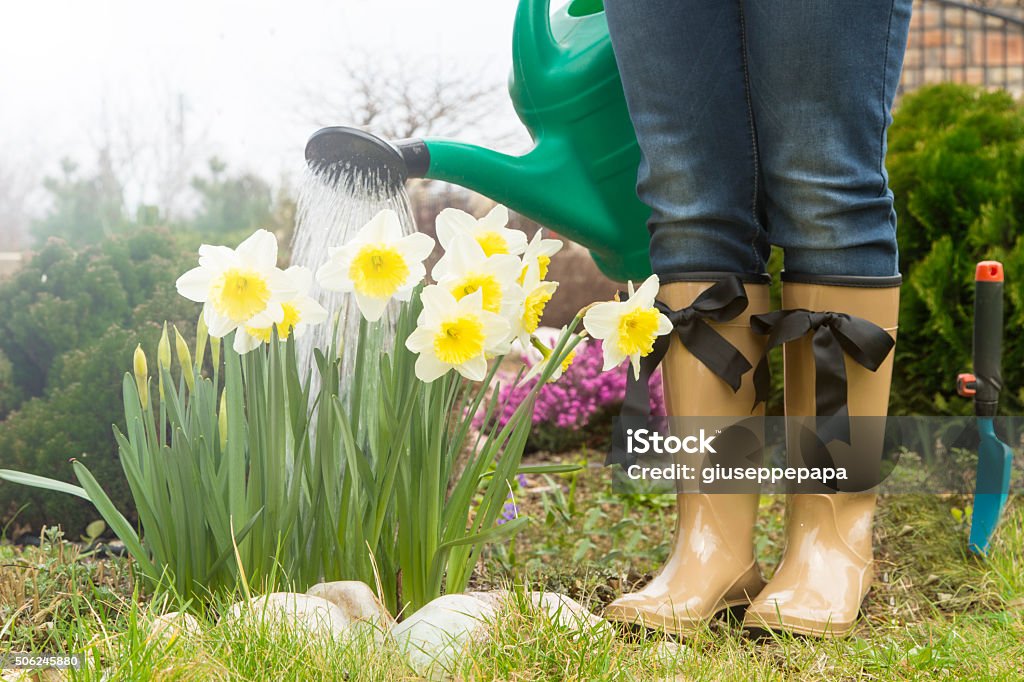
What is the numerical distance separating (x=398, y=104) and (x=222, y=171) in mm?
4593

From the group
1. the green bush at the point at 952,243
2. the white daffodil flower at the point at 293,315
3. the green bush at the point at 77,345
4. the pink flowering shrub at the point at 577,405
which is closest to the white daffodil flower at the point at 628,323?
the white daffodil flower at the point at 293,315

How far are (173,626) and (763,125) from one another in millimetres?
1003

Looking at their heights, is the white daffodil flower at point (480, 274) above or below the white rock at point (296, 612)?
above

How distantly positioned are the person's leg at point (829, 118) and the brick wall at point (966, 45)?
5.78 meters

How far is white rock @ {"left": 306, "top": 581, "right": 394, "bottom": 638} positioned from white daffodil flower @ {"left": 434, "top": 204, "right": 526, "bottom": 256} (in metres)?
0.46

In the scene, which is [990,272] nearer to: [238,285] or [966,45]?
[238,285]

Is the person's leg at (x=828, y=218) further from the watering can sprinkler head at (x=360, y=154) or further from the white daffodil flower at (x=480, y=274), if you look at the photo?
the watering can sprinkler head at (x=360, y=154)

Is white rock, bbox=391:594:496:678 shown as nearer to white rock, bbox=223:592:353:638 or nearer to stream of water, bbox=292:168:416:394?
white rock, bbox=223:592:353:638

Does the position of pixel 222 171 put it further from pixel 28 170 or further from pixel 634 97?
pixel 634 97

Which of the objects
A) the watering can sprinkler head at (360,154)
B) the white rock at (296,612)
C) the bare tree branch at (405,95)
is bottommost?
the white rock at (296,612)

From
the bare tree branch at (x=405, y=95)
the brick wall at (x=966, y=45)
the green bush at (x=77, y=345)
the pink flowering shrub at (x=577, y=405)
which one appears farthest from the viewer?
the brick wall at (x=966, y=45)

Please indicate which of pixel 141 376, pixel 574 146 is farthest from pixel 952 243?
pixel 141 376

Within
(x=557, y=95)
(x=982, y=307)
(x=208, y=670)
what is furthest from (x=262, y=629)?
(x=982, y=307)

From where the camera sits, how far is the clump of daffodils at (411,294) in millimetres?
1050
